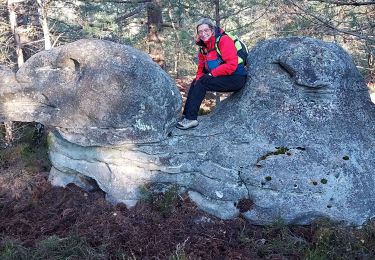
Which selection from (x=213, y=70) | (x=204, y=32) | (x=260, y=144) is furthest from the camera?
(x=213, y=70)

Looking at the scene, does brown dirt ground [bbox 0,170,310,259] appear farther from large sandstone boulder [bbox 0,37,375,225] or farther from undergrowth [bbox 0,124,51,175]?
undergrowth [bbox 0,124,51,175]

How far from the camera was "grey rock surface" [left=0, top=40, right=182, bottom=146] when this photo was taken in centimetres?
582

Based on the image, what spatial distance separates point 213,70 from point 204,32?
644mm

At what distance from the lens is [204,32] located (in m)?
6.10

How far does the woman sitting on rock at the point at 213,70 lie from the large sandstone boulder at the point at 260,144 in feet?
0.87

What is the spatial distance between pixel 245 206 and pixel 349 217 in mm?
1566

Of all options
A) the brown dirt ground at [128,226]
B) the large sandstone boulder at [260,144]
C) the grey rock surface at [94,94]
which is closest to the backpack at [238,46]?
the large sandstone boulder at [260,144]

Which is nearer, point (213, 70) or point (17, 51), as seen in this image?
point (213, 70)

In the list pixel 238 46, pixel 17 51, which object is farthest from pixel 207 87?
pixel 17 51

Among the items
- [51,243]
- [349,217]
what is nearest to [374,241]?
[349,217]

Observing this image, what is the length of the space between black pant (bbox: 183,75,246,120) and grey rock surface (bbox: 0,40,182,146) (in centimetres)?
41

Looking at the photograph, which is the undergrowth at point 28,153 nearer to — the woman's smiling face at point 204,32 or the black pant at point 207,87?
the black pant at point 207,87

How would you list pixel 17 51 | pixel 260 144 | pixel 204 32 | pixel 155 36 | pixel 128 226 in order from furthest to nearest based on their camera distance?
pixel 155 36 → pixel 17 51 → pixel 204 32 → pixel 260 144 → pixel 128 226

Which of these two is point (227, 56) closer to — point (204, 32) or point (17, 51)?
point (204, 32)
